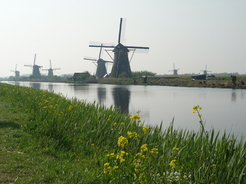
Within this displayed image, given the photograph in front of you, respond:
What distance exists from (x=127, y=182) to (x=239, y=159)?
5.65 ft

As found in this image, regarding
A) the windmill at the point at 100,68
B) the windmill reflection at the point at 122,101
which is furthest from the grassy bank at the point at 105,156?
the windmill at the point at 100,68

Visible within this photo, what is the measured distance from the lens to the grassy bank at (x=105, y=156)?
157 inches

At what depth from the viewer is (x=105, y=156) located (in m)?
5.12

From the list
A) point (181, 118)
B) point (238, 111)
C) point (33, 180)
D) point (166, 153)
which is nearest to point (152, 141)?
point (166, 153)

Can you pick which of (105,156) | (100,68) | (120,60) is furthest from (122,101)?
(100,68)

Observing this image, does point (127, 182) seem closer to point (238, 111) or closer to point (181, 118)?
point (181, 118)

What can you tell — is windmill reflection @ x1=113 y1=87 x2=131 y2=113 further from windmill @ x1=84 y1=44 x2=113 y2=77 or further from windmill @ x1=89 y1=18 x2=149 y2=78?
windmill @ x1=84 y1=44 x2=113 y2=77

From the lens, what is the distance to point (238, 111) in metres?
17.4

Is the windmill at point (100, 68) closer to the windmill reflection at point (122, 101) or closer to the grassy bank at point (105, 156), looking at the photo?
the windmill reflection at point (122, 101)

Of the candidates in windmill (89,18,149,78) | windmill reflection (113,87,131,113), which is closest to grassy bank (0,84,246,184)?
windmill reflection (113,87,131,113)

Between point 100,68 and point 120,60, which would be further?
point 100,68

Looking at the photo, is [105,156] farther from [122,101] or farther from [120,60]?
[120,60]

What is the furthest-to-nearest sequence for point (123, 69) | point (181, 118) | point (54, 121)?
point (123, 69) < point (181, 118) < point (54, 121)

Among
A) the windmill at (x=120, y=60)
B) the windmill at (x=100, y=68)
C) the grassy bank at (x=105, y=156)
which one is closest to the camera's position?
the grassy bank at (x=105, y=156)
